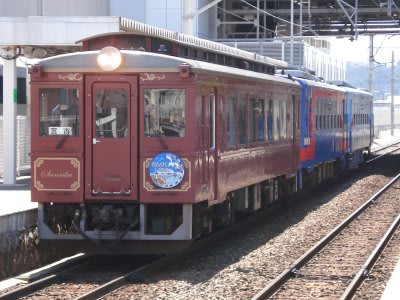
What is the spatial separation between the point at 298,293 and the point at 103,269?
116 inches

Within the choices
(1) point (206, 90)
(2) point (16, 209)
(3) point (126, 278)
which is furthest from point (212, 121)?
(2) point (16, 209)

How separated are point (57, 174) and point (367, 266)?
4193 mm

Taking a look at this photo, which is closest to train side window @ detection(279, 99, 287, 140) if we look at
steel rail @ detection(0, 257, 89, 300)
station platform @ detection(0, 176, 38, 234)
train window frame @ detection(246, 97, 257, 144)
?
train window frame @ detection(246, 97, 257, 144)

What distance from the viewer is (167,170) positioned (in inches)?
502

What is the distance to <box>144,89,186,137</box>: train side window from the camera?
12766 mm

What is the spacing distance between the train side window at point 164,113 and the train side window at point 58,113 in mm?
937

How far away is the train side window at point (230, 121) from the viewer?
14.5m

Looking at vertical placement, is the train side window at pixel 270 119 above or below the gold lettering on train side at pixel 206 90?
below

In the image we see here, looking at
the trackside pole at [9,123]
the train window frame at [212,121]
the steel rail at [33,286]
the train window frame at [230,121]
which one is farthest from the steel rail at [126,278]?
the trackside pole at [9,123]

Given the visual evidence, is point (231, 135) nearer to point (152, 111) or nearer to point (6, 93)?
point (152, 111)

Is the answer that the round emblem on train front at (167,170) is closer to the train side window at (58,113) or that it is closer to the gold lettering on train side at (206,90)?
the gold lettering on train side at (206,90)

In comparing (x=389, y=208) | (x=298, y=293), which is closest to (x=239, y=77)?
(x=298, y=293)

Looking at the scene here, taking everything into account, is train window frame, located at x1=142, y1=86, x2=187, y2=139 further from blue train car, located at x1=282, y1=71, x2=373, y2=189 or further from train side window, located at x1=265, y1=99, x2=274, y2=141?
blue train car, located at x1=282, y1=71, x2=373, y2=189

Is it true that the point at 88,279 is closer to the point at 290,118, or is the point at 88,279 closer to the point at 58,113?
the point at 58,113
